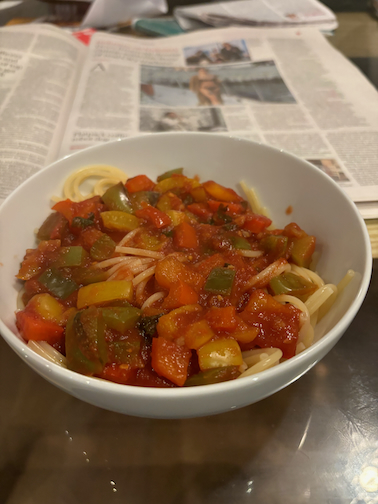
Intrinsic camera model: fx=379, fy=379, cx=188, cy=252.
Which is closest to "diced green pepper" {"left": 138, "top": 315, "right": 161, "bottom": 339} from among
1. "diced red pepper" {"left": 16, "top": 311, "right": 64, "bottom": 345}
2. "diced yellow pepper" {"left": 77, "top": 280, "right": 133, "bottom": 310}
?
"diced yellow pepper" {"left": 77, "top": 280, "right": 133, "bottom": 310}

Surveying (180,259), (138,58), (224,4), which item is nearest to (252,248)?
(180,259)

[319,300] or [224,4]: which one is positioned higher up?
[224,4]

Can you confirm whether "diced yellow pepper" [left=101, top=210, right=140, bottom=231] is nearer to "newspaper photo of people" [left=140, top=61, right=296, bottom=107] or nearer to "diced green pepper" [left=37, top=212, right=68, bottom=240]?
"diced green pepper" [left=37, top=212, right=68, bottom=240]

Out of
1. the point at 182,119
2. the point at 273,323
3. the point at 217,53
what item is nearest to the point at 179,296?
the point at 273,323

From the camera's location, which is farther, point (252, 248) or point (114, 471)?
point (252, 248)

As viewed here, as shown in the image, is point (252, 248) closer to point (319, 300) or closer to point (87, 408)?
point (319, 300)

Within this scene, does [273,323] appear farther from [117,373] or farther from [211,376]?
[117,373]
